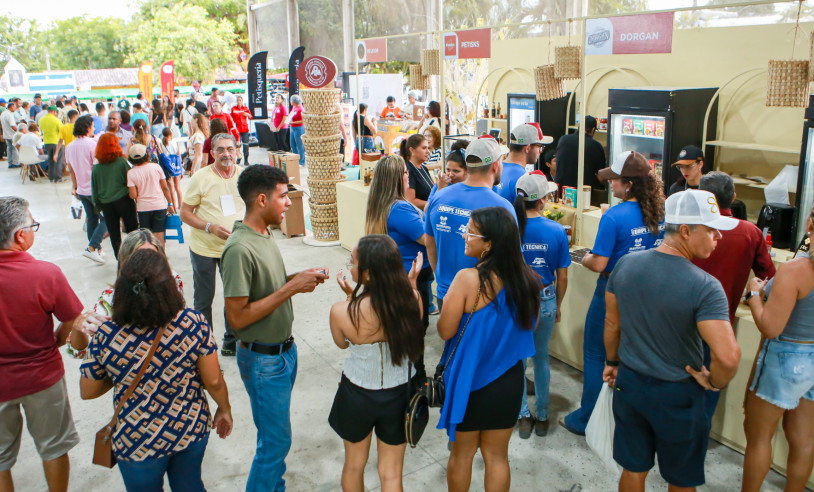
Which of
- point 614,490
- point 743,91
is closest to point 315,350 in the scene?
point 614,490

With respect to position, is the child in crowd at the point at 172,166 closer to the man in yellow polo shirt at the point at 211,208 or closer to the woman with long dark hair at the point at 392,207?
the man in yellow polo shirt at the point at 211,208

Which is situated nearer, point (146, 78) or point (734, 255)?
point (734, 255)

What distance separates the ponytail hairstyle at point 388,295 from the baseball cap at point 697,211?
106 cm

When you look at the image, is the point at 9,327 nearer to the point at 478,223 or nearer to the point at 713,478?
the point at 478,223

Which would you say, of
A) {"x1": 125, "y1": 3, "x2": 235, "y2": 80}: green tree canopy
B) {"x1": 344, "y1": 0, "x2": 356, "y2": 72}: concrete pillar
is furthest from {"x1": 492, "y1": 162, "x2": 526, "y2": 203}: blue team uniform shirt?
{"x1": 125, "y1": 3, "x2": 235, "y2": 80}: green tree canopy

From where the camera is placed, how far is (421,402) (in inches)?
Result: 102

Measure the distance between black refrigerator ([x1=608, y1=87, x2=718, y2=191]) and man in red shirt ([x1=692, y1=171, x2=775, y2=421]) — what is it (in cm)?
311

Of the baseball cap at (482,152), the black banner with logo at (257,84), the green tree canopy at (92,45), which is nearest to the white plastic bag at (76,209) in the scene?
the black banner with logo at (257,84)

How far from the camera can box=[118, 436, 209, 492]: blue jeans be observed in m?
2.30

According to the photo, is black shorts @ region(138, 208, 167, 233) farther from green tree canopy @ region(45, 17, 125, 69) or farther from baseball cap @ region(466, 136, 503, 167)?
green tree canopy @ region(45, 17, 125, 69)

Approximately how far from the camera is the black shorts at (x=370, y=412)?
253cm

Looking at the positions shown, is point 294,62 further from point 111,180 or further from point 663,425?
point 663,425

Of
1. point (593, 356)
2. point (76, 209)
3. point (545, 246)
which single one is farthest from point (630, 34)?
point (76, 209)

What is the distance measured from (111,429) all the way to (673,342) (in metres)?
2.15
